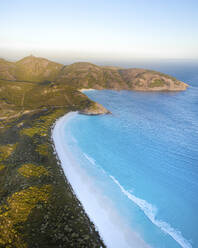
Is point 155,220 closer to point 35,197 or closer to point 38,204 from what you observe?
point 38,204

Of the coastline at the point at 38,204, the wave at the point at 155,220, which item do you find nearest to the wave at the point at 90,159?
the coastline at the point at 38,204

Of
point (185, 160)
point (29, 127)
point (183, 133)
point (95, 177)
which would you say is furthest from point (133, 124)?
point (29, 127)

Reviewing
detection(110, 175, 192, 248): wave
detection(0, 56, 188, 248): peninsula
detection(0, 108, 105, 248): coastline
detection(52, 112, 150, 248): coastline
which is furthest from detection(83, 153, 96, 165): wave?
detection(110, 175, 192, 248): wave

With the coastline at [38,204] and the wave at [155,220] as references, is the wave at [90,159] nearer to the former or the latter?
the coastline at [38,204]

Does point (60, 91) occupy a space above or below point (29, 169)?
above

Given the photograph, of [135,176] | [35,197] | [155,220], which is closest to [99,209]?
[155,220]

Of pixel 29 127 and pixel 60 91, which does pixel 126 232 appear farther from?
pixel 60 91

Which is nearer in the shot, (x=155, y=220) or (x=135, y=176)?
(x=155, y=220)
